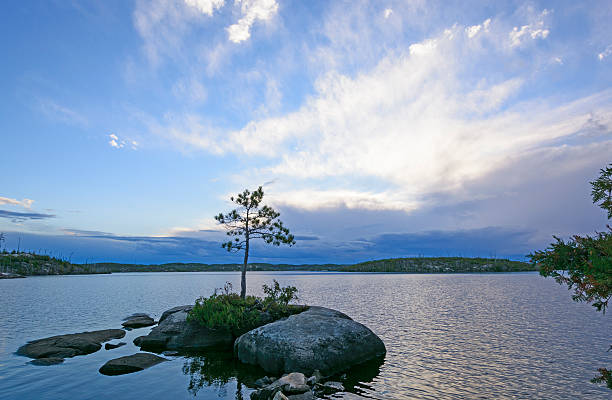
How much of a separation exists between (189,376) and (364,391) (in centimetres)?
890

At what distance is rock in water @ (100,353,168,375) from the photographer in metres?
17.0

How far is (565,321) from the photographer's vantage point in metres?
32.3

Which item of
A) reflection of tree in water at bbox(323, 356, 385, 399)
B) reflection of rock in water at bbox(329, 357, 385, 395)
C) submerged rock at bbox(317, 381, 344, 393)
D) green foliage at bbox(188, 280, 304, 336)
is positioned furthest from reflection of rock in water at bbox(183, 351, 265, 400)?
reflection of rock in water at bbox(329, 357, 385, 395)

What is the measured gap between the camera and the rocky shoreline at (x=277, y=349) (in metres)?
15.1

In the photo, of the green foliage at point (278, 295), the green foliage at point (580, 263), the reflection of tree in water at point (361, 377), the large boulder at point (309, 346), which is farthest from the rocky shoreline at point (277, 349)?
the green foliage at point (580, 263)

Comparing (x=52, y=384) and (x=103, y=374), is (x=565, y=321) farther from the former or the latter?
(x=52, y=384)

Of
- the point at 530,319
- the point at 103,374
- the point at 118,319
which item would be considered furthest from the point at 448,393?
the point at 118,319

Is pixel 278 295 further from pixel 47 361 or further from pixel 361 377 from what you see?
pixel 47 361

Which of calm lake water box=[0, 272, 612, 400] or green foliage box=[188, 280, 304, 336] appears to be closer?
calm lake water box=[0, 272, 612, 400]

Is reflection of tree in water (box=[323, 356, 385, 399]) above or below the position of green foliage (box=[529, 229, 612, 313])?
below

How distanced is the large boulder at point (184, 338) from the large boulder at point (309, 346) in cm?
383

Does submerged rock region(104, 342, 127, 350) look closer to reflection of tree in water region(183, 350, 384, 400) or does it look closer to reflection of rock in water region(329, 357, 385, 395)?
reflection of tree in water region(183, 350, 384, 400)

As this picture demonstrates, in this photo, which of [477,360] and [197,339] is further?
[197,339]

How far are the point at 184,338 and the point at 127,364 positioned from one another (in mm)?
6214
